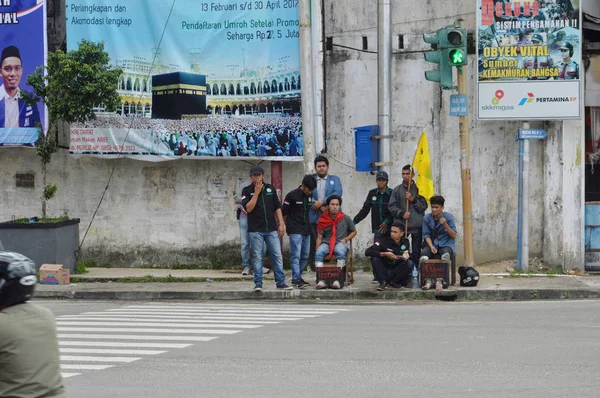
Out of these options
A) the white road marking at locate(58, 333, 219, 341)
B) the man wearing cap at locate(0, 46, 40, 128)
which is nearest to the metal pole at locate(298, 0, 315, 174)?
the man wearing cap at locate(0, 46, 40, 128)

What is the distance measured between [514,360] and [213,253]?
9.94 metres

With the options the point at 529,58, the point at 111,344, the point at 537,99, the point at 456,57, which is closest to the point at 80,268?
the point at 111,344

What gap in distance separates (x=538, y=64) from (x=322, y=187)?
436 cm

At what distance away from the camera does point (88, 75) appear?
17.1 metres

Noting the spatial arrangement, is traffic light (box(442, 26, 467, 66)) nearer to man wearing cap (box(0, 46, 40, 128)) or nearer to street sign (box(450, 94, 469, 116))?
street sign (box(450, 94, 469, 116))

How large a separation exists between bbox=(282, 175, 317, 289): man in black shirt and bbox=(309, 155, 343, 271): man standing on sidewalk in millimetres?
194

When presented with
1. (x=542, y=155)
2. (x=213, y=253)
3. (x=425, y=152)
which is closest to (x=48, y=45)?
(x=213, y=253)

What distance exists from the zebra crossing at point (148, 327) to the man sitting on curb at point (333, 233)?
1.65 m

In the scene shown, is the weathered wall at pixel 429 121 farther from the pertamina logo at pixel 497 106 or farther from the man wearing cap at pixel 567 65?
the man wearing cap at pixel 567 65

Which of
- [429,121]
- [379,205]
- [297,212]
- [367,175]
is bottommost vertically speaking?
[297,212]

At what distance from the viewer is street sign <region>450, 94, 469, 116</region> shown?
1622cm

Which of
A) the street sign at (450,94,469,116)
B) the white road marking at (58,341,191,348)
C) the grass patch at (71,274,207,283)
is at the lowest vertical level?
the white road marking at (58,341,191,348)

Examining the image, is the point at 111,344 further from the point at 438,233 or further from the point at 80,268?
the point at 80,268

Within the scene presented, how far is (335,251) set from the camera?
16.1 metres
